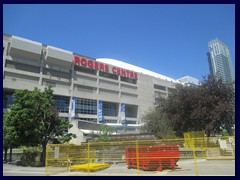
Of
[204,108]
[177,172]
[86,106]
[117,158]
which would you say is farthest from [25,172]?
[86,106]

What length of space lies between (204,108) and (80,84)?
1955 inches

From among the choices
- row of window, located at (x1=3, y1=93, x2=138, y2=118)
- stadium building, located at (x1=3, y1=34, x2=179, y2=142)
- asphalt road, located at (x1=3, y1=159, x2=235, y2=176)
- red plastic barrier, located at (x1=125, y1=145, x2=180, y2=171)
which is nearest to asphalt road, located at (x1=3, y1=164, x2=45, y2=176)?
asphalt road, located at (x1=3, y1=159, x2=235, y2=176)

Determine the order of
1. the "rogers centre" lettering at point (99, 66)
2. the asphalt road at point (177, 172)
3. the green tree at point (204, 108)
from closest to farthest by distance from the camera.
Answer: the asphalt road at point (177, 172) < the green tree at point (204, 108) < the "rogers centre" lettering at point (99, 66)

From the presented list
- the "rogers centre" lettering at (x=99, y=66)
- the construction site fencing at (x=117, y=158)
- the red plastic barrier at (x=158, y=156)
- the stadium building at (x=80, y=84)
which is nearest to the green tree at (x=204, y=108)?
the construction site fencing at (x=117, y=158)

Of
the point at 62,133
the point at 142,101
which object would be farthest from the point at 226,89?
the point at 142,101

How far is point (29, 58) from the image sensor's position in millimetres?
60688

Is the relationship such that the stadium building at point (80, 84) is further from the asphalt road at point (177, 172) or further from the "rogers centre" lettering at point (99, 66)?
the asphalt road at point (177, 172)

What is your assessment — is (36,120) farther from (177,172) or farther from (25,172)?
(177,172)

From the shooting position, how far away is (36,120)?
68.4 feet

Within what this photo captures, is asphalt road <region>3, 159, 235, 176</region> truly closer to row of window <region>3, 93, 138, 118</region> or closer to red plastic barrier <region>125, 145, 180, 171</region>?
red plastic barrier <region>125, 145, 180, 171</region>

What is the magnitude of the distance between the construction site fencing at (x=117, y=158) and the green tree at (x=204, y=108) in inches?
420

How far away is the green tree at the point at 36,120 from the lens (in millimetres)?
20016
